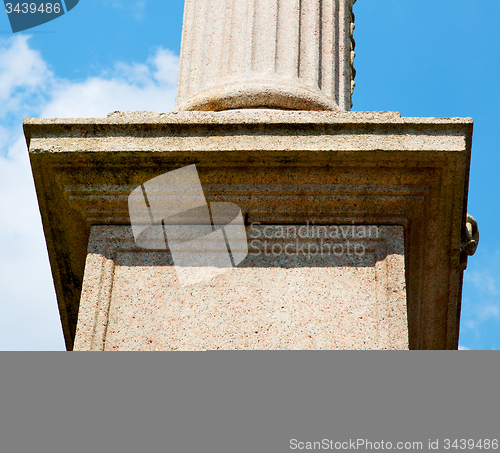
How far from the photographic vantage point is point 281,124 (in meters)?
4.90

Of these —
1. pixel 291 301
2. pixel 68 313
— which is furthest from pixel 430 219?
pixel 68 313

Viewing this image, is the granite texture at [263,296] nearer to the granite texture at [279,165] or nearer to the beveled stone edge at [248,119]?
the granite texture at [279,165]

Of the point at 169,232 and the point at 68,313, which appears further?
the point at 68,313

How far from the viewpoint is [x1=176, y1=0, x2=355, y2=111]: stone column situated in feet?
18.6

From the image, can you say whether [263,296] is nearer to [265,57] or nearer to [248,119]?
[248,119]

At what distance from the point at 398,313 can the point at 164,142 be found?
175cm

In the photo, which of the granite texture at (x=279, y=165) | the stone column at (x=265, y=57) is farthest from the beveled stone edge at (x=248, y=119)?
the stone column at (x=265, y=57)

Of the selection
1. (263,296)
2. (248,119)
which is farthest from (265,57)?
(263,296)

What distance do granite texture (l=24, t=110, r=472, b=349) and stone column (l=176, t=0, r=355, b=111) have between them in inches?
22.4

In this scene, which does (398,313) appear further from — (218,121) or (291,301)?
(218,121)

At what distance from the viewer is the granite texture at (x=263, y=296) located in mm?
4668

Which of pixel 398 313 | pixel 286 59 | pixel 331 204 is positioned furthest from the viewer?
pixel 286 59

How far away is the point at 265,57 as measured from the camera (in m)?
5.86

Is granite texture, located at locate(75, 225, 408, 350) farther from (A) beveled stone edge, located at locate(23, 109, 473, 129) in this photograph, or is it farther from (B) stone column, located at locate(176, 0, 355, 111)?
(B) stone column, located at locate(176, 0, 355, 111)
